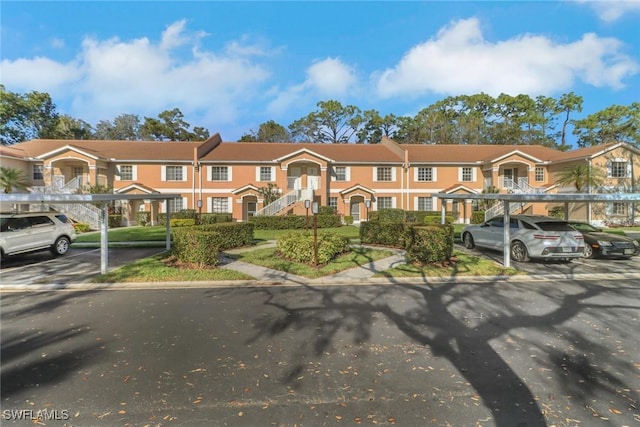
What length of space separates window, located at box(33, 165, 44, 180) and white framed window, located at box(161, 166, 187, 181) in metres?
9.21

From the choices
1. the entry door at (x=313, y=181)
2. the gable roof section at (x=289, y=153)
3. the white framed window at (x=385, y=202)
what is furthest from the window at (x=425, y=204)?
the entry door at (x=313, y=181)

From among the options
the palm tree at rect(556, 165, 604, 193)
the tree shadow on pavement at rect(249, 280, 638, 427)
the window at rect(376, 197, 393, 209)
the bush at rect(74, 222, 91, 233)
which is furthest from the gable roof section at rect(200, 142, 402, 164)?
the tree shadow on pavement at rect(249, 280, 638, 427)

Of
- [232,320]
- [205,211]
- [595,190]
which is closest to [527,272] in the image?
[232,320]

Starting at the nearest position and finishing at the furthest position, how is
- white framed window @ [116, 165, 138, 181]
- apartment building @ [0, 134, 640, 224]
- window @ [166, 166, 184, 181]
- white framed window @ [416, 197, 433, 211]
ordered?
apartment building @ [0, 134, 640, 224], white framed window @ [116, 165, 138, 181], window @ [166, 166, 184, 181], white framed window @ [416, 197, 433, 211]

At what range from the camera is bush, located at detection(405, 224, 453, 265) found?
9.71 meters

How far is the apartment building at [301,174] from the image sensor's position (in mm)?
25828

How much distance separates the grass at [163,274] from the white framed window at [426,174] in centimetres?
2396

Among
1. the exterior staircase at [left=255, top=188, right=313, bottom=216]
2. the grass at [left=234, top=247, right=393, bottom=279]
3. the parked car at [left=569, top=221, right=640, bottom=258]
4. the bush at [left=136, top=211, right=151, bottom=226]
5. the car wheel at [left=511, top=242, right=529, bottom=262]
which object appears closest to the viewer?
the grass at [left=234, top=247, right=393, bottom=279]

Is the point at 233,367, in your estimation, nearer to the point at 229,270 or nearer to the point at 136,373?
the point at 136,373

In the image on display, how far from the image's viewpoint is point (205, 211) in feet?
91.1

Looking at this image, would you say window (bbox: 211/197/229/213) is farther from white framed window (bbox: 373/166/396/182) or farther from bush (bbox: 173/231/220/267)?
bush (bbox: 173/231/220/267)

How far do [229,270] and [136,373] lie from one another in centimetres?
544

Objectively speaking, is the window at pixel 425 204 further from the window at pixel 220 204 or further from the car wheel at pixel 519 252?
the car wheel at pixel 519 252

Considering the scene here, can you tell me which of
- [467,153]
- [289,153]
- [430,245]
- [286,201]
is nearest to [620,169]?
[467,153]
